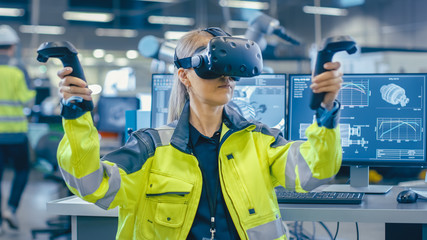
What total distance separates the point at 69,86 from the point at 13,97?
334cm

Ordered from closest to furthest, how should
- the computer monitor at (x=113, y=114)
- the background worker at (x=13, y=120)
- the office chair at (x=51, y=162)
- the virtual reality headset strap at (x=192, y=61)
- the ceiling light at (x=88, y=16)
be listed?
the virtual reality headset strap at (x=192, y=61), the computer monitor at (x=113, y=114), the office chair at (x=51, y=162), the background worker at (x=13, y=120), the ceiling light at (x=88, y=16)

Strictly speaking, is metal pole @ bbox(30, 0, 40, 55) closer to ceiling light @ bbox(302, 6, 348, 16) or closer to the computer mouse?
ceiling light @ bbox(302, 6, 348, 16)

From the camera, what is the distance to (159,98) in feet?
7.09

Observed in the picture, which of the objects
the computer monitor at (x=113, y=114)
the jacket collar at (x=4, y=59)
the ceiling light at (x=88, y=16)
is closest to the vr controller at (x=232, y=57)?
the computer monitor at (x=113, y=114)

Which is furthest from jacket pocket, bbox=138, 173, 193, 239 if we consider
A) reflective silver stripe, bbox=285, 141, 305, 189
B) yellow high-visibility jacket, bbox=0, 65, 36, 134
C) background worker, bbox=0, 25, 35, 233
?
yellow high-visibility jacket, bbox=0, 65, 36, 134

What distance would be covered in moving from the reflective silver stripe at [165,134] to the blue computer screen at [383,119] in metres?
0.76

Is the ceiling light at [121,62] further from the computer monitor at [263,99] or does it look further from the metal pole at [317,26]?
the computer monitor at [263,99]

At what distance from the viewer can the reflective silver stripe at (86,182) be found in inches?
44.1

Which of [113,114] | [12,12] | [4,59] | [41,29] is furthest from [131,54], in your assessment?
[113,114]

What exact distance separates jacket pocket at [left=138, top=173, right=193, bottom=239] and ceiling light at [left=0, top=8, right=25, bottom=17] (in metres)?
6.42

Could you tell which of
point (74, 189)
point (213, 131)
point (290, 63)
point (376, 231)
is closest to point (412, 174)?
point (376, 231)

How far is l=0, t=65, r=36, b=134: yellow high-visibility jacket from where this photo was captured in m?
3.99

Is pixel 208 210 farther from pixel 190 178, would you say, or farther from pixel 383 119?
pixel 383 119

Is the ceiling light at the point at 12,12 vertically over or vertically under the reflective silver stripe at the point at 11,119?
over
